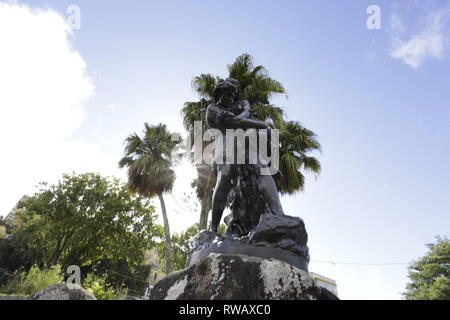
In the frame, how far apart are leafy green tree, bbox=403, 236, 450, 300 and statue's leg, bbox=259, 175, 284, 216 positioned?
27.6 m

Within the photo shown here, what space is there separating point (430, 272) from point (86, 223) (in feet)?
95.7

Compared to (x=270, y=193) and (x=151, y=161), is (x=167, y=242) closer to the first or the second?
(x=151, y=161)

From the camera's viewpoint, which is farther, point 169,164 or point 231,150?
point 169,164

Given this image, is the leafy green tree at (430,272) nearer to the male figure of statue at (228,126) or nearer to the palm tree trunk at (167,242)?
the palm tree trunk at (167,242)

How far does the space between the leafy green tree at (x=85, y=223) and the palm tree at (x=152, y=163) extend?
591 centimetres

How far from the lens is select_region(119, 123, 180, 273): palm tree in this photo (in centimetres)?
1260

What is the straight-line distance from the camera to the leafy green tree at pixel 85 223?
1748cm

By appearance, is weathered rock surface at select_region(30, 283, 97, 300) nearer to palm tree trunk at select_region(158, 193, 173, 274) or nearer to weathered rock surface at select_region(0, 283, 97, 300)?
weathered rock surface at select_region(0, 283, 97, 300)

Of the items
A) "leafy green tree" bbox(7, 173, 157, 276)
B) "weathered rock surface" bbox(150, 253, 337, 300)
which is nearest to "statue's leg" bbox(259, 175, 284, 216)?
"weathered rock surface" bbox(150, 253, 337, 300)
